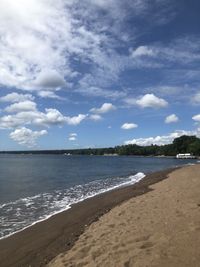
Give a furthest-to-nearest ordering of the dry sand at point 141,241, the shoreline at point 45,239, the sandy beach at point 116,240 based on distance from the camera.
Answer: the shoreline at point 45,239, the sandy beach at point 116,240, the dry sand at point 141,241

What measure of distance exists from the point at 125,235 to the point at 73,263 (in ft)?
8.42

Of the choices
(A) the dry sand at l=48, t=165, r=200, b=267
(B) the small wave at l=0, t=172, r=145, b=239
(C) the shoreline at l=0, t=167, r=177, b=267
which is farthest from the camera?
(B) the small wave at l=0, t=172, r=145, b=239

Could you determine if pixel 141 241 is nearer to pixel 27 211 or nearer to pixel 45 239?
pixel 45 239

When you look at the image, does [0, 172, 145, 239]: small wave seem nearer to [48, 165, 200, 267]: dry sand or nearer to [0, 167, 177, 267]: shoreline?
[0, 167, 177, 267]: shoreline

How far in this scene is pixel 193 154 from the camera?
198000 millimetres

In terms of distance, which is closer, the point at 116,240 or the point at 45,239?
the point at 116,240

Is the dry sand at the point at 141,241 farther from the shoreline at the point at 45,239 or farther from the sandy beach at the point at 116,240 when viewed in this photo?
the shoreline at the point at 45,239

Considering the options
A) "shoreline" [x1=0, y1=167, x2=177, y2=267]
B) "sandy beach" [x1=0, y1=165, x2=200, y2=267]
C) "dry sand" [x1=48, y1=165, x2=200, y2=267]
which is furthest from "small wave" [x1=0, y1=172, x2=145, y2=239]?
"dry sand" [x1=48, y1=165, x2=200, y2=267]

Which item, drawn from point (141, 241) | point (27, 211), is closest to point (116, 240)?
point (141, 241)

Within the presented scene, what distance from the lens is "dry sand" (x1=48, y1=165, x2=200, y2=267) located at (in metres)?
8.74

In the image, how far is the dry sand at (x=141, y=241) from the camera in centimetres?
874

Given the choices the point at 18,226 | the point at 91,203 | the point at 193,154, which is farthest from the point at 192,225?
the point at 193,154

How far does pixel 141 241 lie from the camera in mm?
10305

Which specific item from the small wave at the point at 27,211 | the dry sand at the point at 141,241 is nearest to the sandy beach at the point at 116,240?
the dry sand at the point at 141,241
